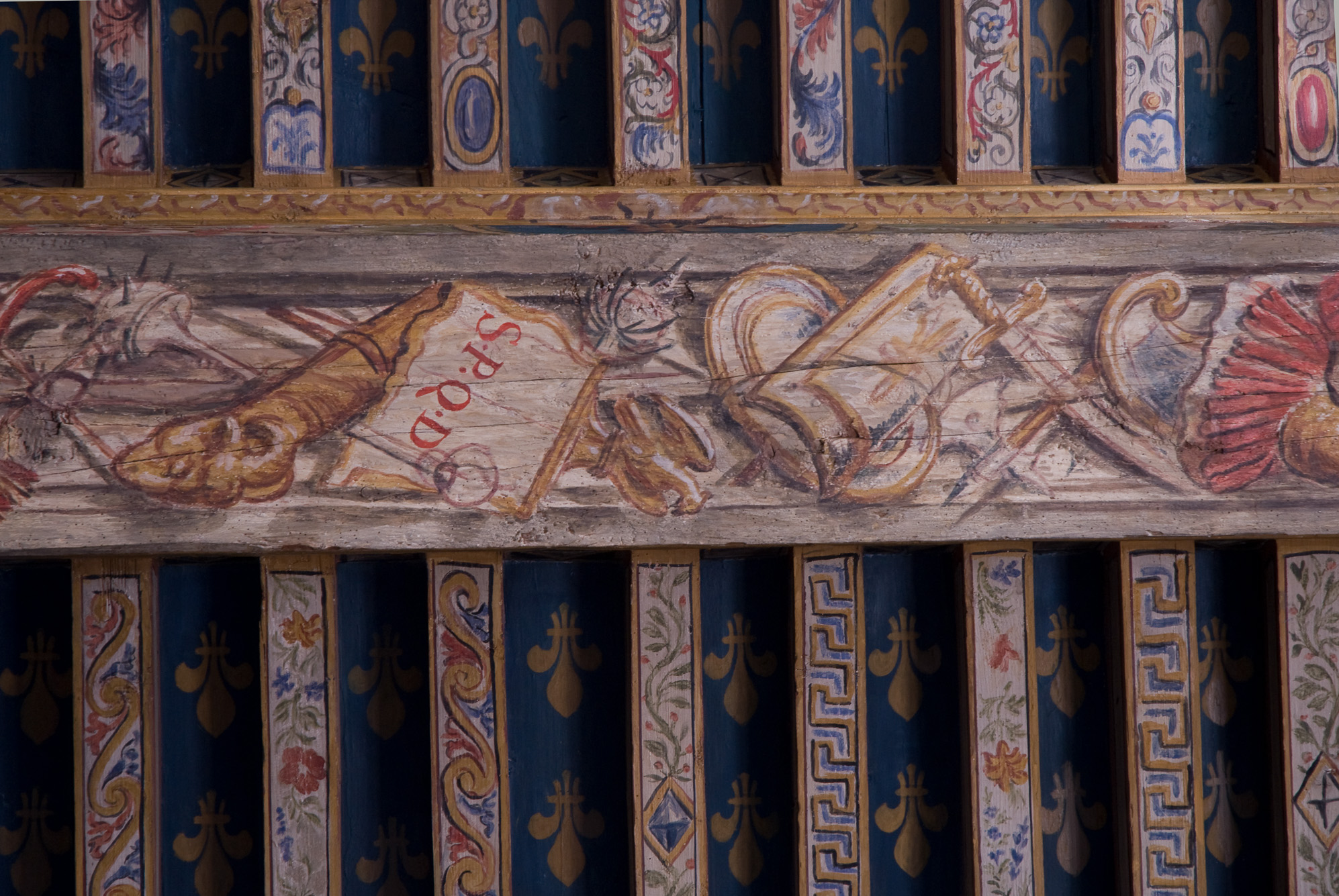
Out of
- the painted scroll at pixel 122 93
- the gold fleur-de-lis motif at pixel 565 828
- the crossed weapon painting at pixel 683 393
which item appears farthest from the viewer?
the gold fleur-de-lis motif at pixel 565 828

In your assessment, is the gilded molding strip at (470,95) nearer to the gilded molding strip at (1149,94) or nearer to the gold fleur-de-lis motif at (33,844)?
the gilded molding strip at (1149,94)

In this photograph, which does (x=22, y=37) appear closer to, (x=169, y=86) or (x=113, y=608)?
(x=169, y=86)

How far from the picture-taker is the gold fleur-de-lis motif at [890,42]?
241cm

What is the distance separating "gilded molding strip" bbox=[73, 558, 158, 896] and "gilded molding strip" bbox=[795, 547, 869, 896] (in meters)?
1.43

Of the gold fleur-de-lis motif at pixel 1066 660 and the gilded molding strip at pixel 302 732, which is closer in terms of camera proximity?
the gilded molding strip at pixel 302 732

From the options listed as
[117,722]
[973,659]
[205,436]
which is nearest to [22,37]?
[205,436]

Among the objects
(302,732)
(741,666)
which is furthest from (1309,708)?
(302,732)

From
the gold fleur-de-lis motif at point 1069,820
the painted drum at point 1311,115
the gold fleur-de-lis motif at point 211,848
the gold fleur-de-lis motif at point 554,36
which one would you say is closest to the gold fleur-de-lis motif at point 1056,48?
the painted drum at point 1311,115

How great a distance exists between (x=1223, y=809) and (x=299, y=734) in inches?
82.8

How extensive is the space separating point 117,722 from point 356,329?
1002 mm

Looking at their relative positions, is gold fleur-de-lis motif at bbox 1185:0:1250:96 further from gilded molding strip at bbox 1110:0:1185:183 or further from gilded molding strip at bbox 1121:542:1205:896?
gilded molding strip at bbox 1121:542:1205:896

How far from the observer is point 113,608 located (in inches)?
88.8

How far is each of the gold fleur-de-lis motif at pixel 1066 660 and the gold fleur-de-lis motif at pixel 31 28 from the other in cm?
262

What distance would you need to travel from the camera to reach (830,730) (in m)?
2.32
